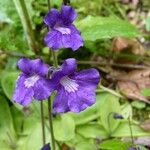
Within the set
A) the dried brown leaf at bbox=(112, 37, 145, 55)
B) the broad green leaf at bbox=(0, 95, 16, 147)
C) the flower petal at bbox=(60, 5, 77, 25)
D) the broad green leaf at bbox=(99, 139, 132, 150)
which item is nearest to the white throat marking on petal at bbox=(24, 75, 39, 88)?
the flower petal at bbox=(60, 5, 77, 25)

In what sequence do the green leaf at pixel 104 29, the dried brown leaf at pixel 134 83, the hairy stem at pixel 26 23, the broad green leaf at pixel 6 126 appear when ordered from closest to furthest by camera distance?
the green leaf at pixel 104 29 < the broad green leaf at pixel 6 126 < the hairy stem at pixel 26 23 < the dried brown leaf at pixel 134 83

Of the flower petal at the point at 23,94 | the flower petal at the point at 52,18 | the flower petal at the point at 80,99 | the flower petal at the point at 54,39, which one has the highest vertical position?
the flower petal at the point at 52,18

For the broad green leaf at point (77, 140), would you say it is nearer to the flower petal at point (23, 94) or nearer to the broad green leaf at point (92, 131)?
the broad green leaf at point (92, 131)

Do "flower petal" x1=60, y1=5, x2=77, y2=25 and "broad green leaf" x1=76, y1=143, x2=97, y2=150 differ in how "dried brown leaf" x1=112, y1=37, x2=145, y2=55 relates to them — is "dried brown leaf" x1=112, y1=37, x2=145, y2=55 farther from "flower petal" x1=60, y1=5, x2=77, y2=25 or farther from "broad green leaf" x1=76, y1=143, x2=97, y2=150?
"flower petal" x1=60, y1=5, x2=77, y2=25

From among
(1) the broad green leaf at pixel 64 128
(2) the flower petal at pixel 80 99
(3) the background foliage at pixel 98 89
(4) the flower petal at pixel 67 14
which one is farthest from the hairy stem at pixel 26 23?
(2) the flower petal at pixel 80 99

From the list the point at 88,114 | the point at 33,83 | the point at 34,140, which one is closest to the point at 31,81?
the point at 33,83

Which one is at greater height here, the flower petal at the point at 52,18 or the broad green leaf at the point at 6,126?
the flower petal at the point at 52,18
